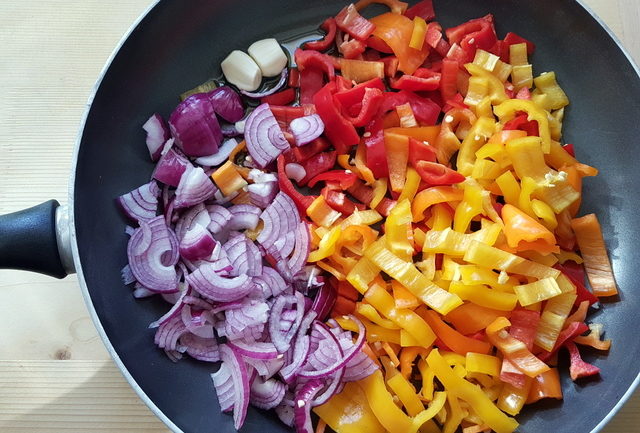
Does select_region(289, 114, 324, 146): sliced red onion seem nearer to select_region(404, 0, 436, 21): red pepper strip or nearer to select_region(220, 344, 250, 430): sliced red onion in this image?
select_region(404, 0, 436, 21): red pepper strip

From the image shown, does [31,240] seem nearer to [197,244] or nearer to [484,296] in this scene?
[197,244]

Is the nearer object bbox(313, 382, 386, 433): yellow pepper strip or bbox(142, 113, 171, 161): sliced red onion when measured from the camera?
bbox(313, 382, 386, 433): yellow pepper strip

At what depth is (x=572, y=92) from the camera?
1.75 metres

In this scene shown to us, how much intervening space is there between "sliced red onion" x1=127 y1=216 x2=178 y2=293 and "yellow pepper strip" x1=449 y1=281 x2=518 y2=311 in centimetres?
67

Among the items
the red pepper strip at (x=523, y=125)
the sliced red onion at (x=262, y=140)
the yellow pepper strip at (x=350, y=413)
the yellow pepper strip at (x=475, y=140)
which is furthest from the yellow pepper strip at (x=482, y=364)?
the sliced red onion at (x=262, y=140)

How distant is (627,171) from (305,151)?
2.87 feet

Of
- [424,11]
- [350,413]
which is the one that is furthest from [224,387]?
Result: [424,11]

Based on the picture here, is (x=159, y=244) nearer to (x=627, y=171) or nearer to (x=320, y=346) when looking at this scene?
(x=320, y=346)

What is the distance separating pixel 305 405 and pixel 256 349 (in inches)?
6.7

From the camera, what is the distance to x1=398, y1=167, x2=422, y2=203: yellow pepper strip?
158 cm

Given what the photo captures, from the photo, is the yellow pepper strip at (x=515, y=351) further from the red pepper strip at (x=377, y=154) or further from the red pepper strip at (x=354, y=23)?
the red pepper strip at (x=354, y=23)

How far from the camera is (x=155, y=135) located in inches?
62.5

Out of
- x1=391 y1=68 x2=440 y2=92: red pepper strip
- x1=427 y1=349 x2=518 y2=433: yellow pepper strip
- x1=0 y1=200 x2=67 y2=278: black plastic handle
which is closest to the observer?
x1=0 y1=200 x2=67 y2=278: black plastic handle

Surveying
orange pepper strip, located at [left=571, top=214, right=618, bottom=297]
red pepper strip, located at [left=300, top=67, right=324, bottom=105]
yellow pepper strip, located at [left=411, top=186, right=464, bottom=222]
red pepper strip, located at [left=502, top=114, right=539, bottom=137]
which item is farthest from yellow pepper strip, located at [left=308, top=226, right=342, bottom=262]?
orange pepper strip, located at [left=571, top=214, right=618, bottom=297]
